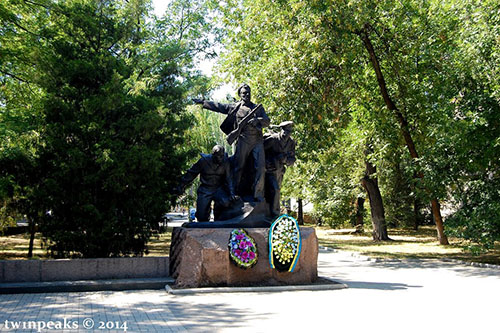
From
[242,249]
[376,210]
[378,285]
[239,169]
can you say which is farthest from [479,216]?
[376,210]

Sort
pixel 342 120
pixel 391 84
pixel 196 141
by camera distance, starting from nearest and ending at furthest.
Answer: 1. pixel 342 120
2. pixel 391 84
3. pixel 196 141

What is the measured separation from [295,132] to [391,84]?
5.47 metres

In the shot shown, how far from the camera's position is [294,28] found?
49.1 ft

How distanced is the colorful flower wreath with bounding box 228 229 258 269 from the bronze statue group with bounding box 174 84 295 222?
110 cm

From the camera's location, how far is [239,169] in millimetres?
10227

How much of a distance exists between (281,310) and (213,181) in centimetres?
386

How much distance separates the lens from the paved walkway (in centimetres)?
612

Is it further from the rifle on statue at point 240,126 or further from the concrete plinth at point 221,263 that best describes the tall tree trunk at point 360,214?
the rifle on statue at point 240,126

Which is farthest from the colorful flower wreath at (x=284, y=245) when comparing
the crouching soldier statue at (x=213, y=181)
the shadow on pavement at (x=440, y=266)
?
the shadow on pavement at (x=440, y=266)

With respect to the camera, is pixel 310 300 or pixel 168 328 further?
pixel 310 300

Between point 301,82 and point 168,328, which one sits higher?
point 301,82

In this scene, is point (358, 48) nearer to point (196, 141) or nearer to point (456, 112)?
point (456, 112)

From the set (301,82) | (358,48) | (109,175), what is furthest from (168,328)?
(358,48)

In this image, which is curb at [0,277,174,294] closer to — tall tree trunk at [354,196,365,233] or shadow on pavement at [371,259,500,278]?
shadow on pavement at [371,259,500,278]
